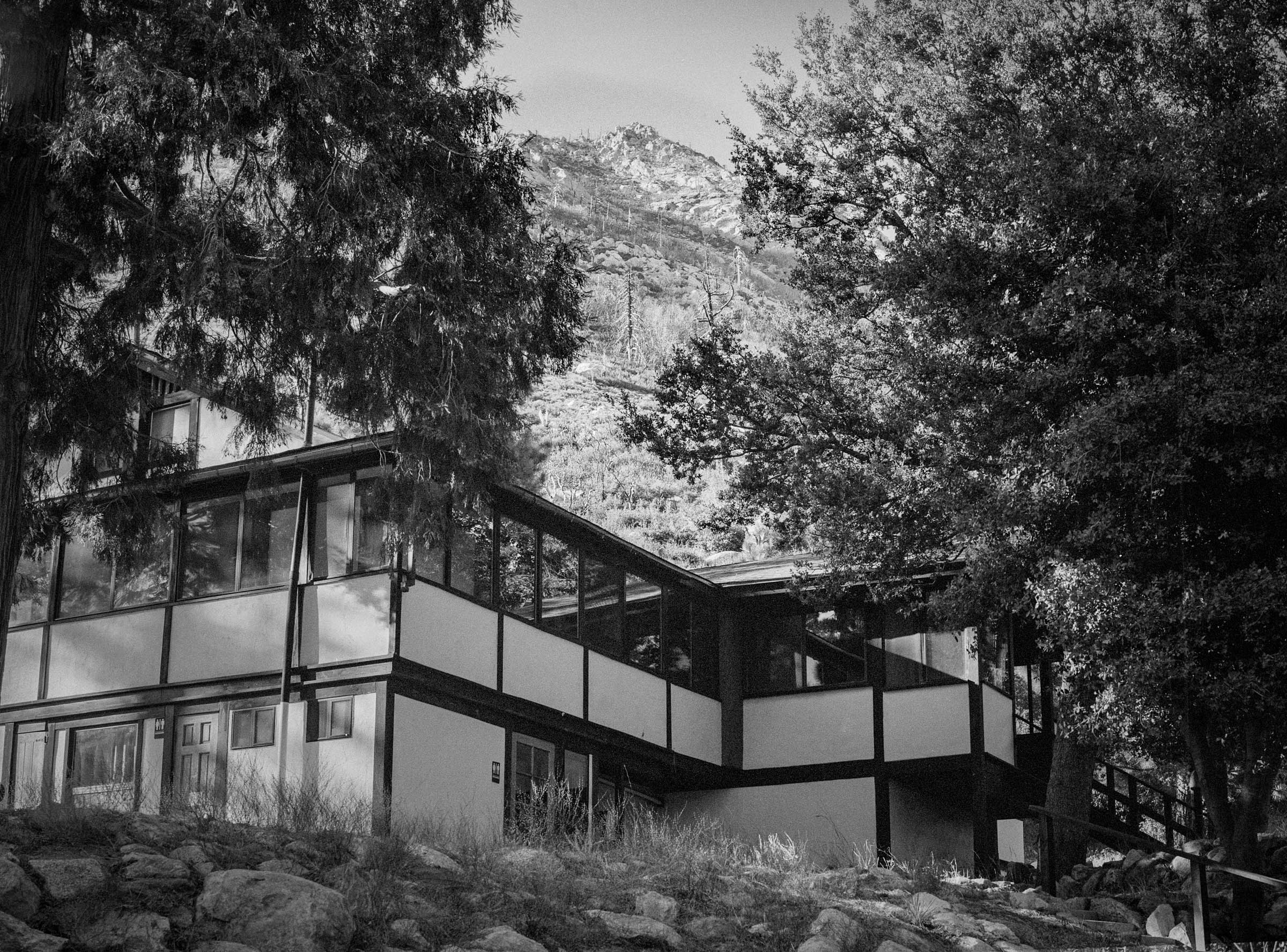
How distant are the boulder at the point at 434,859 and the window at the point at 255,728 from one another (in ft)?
18.9

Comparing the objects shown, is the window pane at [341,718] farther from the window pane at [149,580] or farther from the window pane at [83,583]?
the window pane at [83,583]

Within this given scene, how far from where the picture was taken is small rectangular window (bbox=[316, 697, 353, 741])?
56.0 ft

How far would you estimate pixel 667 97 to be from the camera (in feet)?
65.9

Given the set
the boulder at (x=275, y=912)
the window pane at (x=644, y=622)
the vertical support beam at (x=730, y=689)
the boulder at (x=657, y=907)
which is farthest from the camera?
the vertical support beam at (x=730, y=689)

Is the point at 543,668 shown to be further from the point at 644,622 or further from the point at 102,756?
the point at 102,756

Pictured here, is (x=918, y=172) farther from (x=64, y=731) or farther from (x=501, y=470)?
(x=64, y=731)

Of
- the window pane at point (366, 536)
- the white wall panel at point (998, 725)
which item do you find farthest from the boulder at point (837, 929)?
the white wall panel at point (998, 725)

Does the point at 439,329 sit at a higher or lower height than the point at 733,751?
higher

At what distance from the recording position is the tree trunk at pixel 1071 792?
20.1 metres

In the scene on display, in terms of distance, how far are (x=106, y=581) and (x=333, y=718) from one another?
4302 millimetres

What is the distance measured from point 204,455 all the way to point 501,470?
20.6 ft

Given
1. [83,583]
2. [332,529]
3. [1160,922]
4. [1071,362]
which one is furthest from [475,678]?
[1160,922]

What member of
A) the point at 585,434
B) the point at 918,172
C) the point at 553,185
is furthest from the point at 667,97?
the point at 553,185

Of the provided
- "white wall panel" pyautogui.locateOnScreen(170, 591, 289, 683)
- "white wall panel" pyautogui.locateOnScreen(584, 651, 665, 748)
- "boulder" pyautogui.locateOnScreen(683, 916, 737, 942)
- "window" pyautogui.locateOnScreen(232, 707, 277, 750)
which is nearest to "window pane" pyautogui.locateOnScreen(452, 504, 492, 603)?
"white wall panel" pyautogui.locateOnScreen(170, 591, 289, 683)
